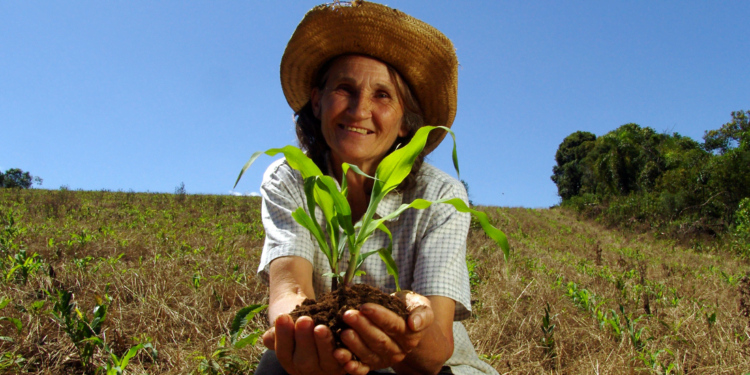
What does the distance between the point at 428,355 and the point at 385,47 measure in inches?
41.4

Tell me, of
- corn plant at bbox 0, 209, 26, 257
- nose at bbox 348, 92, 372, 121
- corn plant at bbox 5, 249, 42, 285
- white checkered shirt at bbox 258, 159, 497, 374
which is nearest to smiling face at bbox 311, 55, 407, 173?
nose at bbox 348, 92, 372, 121

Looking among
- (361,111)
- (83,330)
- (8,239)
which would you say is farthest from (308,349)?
(8,239)

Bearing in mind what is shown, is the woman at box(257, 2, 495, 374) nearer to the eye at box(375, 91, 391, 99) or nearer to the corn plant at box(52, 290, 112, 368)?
the eye at box(375, 91, 391, 99)

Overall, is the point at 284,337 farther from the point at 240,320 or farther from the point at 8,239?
the point at 8,239

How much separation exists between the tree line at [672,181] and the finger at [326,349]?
10.4 metres

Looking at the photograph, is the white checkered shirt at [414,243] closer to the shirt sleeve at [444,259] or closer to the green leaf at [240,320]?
the shirt sleeve at [444,259]

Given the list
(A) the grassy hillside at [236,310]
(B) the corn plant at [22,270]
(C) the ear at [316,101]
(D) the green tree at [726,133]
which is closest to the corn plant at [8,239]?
(A) the grassy hillside at [236,310]

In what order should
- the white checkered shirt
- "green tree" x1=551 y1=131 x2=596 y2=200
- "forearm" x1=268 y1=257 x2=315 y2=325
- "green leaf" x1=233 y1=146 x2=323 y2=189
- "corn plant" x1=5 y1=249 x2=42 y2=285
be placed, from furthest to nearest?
"green tree" x1=551 y1=131 x2=596 y2=200 < "corn plant" x1=5 y1=249 x2=42 y2=285 < the white checkered shirt < "forearm" x1=268 y1=257 x2=315 y2=325 < "green leaf" x1=233 y1=146 x2=323 y2=189

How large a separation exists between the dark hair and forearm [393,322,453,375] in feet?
2.05

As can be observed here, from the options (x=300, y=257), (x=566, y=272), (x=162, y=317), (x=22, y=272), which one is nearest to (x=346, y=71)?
(x=300, y=257)

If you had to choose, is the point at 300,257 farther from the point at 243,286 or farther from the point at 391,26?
the point at 243,286

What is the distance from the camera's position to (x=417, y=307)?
100 cm

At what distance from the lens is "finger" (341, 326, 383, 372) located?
90 cm

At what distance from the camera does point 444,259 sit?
1.37m
